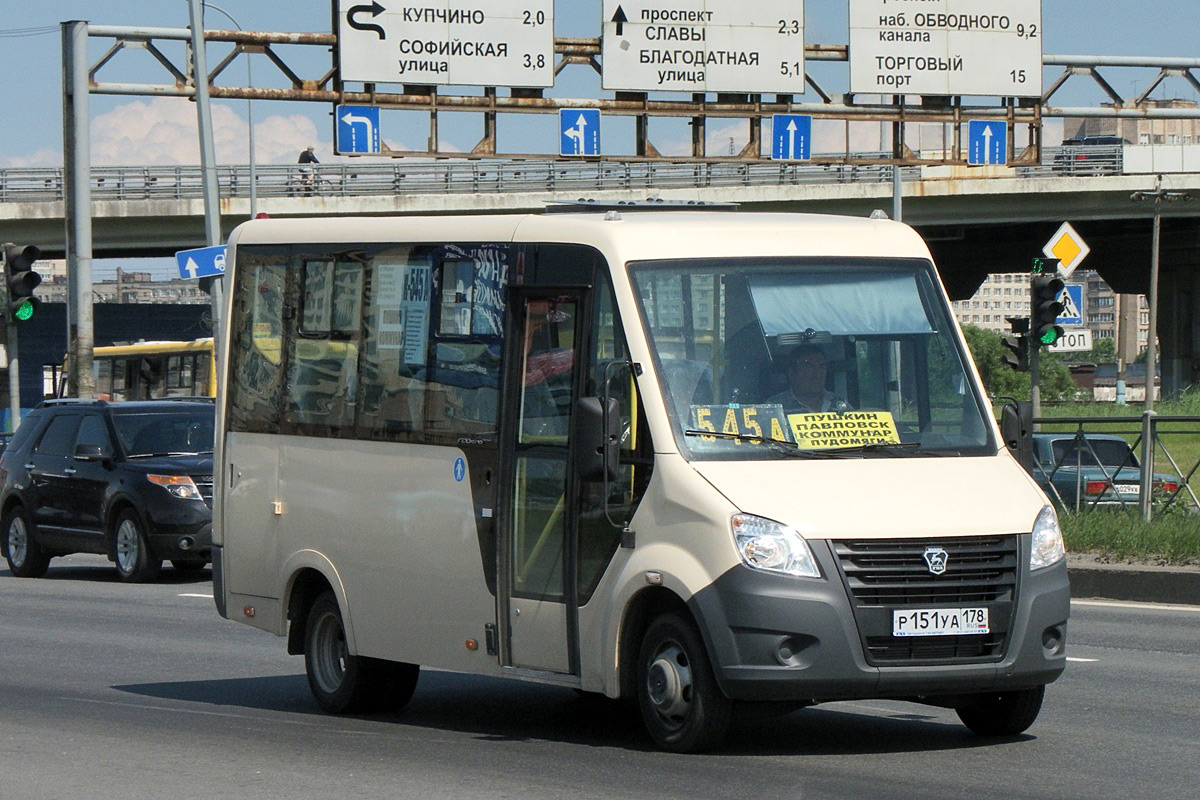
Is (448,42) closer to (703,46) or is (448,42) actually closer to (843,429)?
(703,46)

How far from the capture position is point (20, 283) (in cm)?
2705

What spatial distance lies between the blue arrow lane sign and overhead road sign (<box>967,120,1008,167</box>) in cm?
1297

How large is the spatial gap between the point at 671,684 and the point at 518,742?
110 centimetres

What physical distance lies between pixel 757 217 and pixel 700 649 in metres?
2.18

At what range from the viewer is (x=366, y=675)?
1017 centimetres

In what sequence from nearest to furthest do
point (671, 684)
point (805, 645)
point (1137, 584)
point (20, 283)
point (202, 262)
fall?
1. point (805, 645)
2. point (671, 684)
3. point (1137, 584)
4. point (202, 262)
5. point (20, 283)

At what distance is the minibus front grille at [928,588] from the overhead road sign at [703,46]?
23012 mm

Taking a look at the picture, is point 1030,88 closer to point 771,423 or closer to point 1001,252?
point 771,423

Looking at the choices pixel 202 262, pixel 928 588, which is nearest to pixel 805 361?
pixel 928 588

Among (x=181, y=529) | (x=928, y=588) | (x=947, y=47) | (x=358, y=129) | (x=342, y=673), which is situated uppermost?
(x=947, y=47)

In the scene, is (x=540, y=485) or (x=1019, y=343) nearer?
(x=540, y=485)

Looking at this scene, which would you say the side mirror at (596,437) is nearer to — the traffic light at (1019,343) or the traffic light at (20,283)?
the traffic light at (1019,343)

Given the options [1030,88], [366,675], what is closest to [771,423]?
[366,675]

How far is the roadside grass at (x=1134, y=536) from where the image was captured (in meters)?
16.2
